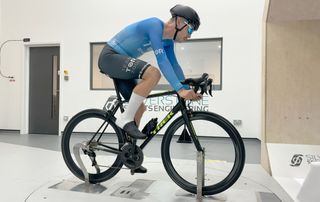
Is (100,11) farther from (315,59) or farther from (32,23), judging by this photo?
(315,59)

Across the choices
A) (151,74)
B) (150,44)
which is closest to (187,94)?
(151,74)

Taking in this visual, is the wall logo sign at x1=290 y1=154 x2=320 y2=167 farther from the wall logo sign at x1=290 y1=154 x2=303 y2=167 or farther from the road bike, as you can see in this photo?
the road bike

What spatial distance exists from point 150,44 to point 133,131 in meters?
0.65

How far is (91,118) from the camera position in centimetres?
201

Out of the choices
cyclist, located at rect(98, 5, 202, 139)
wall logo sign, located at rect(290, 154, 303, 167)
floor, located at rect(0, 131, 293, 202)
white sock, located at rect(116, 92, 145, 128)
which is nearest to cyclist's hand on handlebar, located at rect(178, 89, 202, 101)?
cyclist, located at rect(98, 5, 202, 139)

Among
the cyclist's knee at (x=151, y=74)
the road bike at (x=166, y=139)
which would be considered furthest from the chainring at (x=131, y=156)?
the cyclist's knee at (x=151, y=74)

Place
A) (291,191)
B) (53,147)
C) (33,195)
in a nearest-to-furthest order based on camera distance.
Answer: (33,195) < (291,191) < (53,147)

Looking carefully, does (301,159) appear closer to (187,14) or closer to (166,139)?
(166,139)

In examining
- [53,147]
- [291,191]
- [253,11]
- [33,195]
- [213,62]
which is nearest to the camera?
[33,195]

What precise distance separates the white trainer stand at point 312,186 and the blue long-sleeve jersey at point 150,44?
92 cm

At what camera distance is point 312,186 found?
1.49 metres

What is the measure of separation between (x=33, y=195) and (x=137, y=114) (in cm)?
93

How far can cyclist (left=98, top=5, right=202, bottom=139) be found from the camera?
64.9 inches

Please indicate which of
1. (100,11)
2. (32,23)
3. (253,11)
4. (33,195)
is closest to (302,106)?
(33,195)
